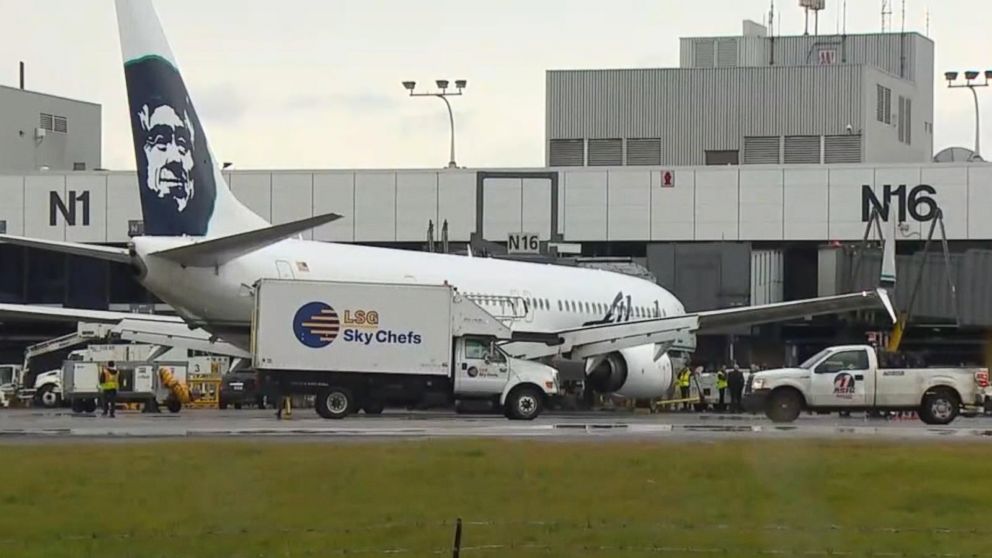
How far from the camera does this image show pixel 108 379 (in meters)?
43.8

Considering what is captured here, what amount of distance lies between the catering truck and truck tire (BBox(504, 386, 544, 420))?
0.02m

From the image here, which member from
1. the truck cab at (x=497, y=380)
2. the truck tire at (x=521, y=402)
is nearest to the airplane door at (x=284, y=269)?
the truck cab at (x=497, y=380)

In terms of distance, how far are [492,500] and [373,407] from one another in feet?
72.6

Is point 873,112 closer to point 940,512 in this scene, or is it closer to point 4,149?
point 4,149

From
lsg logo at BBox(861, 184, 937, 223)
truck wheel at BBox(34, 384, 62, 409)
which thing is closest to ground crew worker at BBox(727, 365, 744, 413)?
lsg logo at BBox(861, 184, 937, 223)

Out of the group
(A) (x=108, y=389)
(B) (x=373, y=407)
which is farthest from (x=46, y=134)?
(B) (x=373, y=407)

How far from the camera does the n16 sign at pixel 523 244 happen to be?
62.4 meters

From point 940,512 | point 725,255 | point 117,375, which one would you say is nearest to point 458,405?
point 117,375

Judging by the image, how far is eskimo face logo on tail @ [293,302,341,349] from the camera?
37812 mm

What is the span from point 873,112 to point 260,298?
149 ft

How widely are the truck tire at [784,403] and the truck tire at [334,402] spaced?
8776 millimetres

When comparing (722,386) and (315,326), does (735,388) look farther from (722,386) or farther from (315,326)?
(315,326)

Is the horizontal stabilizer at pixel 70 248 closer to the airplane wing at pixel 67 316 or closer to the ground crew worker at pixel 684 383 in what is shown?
the airplane wing at pixel 67 316

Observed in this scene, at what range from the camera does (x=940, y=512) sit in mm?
17875
